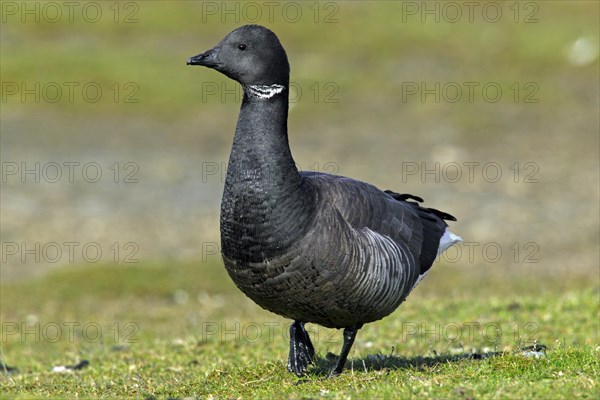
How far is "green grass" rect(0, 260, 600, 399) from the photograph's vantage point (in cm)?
983

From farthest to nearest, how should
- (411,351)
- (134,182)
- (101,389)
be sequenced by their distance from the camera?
(134,182), (411,351), (101,389)

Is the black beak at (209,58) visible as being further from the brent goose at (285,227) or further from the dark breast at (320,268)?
the dark breast at (320,268)

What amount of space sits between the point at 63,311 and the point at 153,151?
1472 cm

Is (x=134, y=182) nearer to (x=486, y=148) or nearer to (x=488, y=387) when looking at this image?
(x=486, y=148)

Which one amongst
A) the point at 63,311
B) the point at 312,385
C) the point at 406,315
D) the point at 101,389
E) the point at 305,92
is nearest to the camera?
the point at 312,385

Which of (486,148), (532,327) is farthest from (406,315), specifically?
(486,148)

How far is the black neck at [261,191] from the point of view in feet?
32.2

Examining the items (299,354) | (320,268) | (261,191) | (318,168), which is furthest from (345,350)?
(318,168)

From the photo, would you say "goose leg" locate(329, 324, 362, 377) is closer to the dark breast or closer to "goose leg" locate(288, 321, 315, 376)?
the dark breast

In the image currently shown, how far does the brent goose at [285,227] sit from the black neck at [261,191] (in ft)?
0.03

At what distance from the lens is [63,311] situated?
2041 cm

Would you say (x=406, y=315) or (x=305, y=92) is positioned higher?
(x=305, y=92)

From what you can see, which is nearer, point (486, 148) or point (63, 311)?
point (63, 311)

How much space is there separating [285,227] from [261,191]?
46cm
